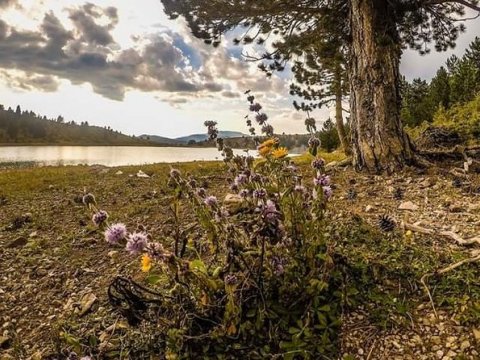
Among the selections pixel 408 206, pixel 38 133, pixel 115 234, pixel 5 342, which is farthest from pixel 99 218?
pixel 38 133

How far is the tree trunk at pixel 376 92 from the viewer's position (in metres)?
7.28

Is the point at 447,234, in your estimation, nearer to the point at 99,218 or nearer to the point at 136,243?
the point at 136,243

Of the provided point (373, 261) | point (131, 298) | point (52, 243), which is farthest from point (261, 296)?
point (52, 243)

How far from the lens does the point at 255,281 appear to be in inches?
93.8

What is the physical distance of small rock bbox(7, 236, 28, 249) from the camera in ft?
17.3

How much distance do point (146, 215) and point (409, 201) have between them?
3.98m

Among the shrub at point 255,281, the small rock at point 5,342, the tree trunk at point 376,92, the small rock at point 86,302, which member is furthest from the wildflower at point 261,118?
the tree trunk at point 376,92

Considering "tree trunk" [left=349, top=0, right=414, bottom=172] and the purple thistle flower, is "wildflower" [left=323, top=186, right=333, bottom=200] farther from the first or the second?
"tree trunk" [left=349, top=0, right=414, bottom=172]

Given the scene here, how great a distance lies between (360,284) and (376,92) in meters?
5.44

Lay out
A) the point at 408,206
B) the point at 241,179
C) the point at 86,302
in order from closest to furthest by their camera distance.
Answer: the point at 241,179 → the point at 86,302 → the point at 408,206

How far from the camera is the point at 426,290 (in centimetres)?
265

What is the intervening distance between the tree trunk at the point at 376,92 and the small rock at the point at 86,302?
5642 millimetres

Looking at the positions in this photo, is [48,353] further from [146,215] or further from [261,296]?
[146,215]

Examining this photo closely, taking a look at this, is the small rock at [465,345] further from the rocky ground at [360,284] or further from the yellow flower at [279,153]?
the yellow flower at [279,153]
